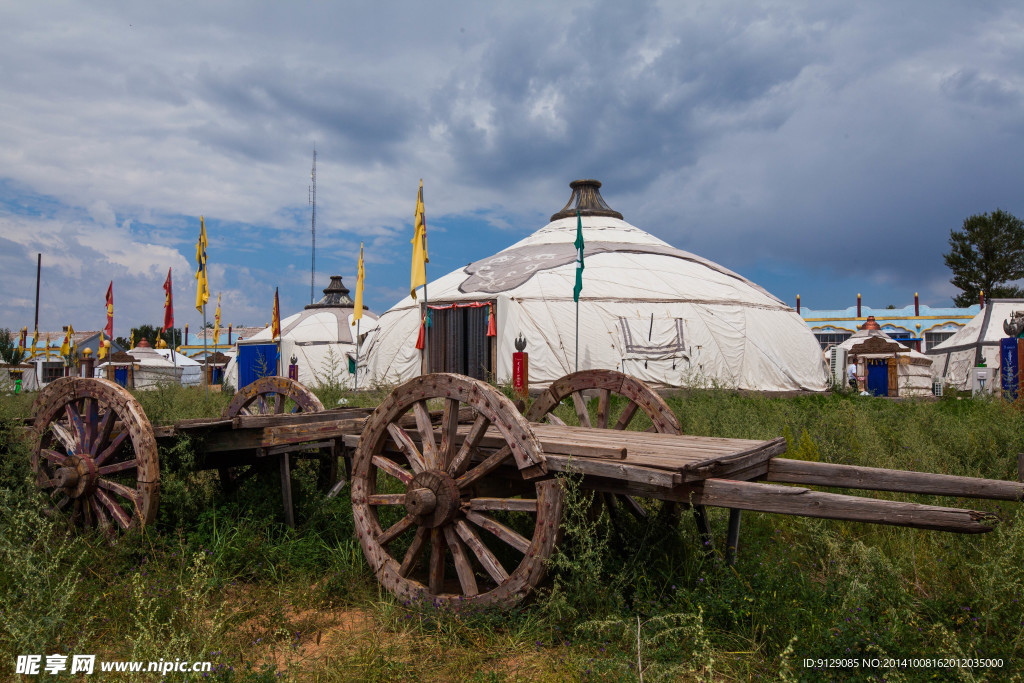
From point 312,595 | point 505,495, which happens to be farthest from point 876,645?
point 312,595

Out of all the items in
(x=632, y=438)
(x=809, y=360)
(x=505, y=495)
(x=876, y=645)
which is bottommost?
(x=876, y=645)

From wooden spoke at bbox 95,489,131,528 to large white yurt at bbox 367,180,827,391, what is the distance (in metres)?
10.9

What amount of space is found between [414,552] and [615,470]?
1.27 metres

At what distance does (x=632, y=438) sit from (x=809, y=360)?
52.9 ft

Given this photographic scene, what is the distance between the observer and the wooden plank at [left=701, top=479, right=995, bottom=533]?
2.19 meters

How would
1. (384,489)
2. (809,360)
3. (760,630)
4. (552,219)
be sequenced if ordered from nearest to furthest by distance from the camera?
(760,630) → (384,489) → (809,360) → (552,219)

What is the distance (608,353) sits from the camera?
53.4 ft

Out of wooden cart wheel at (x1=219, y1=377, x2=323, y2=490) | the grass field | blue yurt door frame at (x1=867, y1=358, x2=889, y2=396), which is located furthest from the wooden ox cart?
blue yurt door frame at (x1=867, y1=358, x2=889, y2=396)

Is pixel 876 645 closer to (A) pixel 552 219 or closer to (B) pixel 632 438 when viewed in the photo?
(B) pixel 632 438

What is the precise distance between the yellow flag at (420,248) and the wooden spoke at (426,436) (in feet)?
26.4

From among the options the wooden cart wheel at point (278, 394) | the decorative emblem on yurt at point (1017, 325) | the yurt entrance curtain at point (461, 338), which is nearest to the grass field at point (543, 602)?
the wooden cart wheel at point (278, 394)

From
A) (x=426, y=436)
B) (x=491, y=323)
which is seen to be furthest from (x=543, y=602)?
(x=491, y=323)

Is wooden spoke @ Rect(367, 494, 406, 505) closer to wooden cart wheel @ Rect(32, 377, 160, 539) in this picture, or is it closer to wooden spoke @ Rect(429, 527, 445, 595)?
wooden spoke @ Rect(429, 527, 445, 595)

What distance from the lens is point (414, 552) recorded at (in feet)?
11.5
